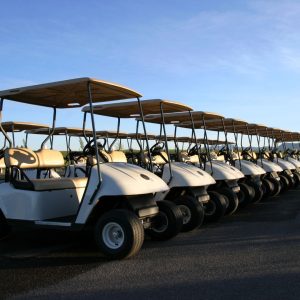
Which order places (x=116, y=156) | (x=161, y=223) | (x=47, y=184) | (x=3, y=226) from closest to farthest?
1. (x=47, y=184)
2. (x=3, y=226)
3. (x=161, y=223)
4. (x=116, y=156)

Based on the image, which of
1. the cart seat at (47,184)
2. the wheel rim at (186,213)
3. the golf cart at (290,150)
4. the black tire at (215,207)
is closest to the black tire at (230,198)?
the black tire at (215,207)

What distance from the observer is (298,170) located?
55.1ft

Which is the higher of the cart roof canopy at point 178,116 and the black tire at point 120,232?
the cart roof canopy at point 178,116

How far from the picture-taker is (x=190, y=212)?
7.23 m

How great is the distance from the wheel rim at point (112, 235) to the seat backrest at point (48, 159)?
217 centimetres

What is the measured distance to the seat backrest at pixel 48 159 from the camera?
7242mm

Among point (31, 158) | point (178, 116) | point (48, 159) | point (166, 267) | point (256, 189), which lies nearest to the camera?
point (166, 267)

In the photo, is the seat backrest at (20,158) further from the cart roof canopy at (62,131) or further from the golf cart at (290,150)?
the golf cart at (290,150)

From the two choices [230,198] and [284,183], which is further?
[284,183]

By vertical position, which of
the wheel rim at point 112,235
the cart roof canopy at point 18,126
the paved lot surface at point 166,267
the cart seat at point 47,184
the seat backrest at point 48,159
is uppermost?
the cart roof canopy at point 18,126

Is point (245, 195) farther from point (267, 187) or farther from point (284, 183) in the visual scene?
point (284, 183)

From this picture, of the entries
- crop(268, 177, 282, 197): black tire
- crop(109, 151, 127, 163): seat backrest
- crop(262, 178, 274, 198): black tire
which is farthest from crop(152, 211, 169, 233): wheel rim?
crop(268, 177, 282, 197): black tire

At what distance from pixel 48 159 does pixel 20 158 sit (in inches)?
25.2

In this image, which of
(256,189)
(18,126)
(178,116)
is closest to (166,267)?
(178,116)
